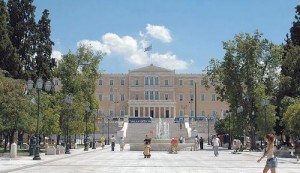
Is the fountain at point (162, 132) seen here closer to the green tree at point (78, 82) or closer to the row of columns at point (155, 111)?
the green tree at point (78, 82)

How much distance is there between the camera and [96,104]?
68312 millimetres

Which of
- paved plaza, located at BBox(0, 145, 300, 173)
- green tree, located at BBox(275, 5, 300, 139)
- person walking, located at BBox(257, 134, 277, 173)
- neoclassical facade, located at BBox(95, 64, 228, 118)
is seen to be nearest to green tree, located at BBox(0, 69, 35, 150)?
paved plaza, located at BBox(0, 145, 300, 173)

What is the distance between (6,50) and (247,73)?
27.5 metres

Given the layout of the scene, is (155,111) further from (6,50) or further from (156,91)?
(6,50)

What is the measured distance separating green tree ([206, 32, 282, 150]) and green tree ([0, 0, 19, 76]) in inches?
967

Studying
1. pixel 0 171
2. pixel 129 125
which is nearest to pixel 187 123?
pixel 129 125

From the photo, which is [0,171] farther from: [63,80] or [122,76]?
[122,76]

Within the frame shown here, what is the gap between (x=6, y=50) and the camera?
2012 inches

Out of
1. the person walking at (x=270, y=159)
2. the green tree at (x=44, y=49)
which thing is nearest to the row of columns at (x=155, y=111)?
the green tree at (x=44, y=49)

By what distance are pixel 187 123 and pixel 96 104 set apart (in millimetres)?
39229

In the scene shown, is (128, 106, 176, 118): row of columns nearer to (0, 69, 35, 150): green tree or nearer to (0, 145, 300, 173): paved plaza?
(0, 69, 35, 150): green tree

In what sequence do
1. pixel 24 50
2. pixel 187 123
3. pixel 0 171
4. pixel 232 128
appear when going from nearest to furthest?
pixel 0 171
pixel 24 50
pixel 232 128
pixel 187 123

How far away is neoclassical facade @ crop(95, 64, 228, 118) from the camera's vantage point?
139750mm

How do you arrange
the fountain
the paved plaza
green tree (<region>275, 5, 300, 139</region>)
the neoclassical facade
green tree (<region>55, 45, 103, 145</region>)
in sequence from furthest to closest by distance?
1. the neoclassical facade
2. the fountain
3. green tree (<region>275, 5, 300, 139</region>)
4. green tree (<region>55, 45, 103, 145</region>)
5. the paved plaza
